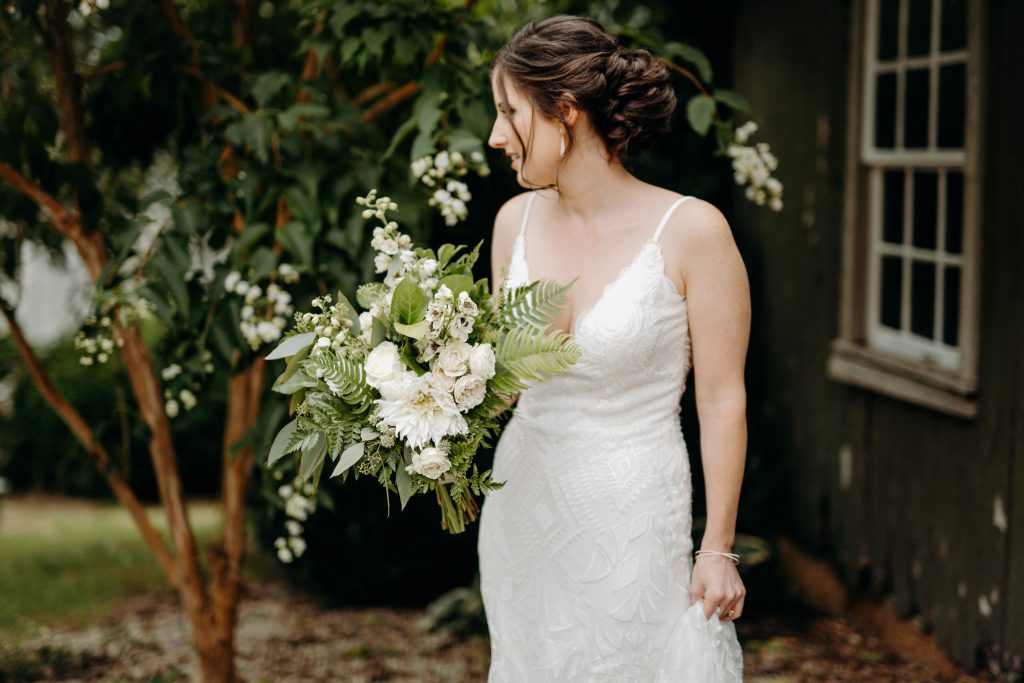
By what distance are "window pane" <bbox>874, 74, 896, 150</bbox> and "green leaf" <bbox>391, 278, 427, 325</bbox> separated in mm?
3299

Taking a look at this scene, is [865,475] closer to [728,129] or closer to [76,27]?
[728,129]

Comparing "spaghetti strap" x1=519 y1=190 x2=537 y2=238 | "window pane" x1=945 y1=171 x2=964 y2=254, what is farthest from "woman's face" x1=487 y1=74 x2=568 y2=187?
"window pane" x1=945 y1=171 x2=964 y2=254

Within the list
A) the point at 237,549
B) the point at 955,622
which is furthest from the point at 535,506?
the point at 955,622

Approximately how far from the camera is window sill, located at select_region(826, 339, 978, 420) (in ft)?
12.6

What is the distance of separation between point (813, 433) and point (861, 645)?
1116 millimetres

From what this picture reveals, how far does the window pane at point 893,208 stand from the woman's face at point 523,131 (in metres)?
2.80

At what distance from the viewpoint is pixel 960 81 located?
4.06m

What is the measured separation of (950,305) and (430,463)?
295 centimetres

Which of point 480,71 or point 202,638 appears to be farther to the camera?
point 202,638

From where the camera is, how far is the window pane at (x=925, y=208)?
4305mm

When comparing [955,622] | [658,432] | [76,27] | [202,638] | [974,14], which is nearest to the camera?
[658,432]

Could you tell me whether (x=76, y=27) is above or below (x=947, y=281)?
above

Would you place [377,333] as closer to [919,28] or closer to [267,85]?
[267,85]

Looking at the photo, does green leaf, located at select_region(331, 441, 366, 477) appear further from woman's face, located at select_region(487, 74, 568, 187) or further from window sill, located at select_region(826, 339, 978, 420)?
window sill, located at select_region(826, 339, 978, 420)
